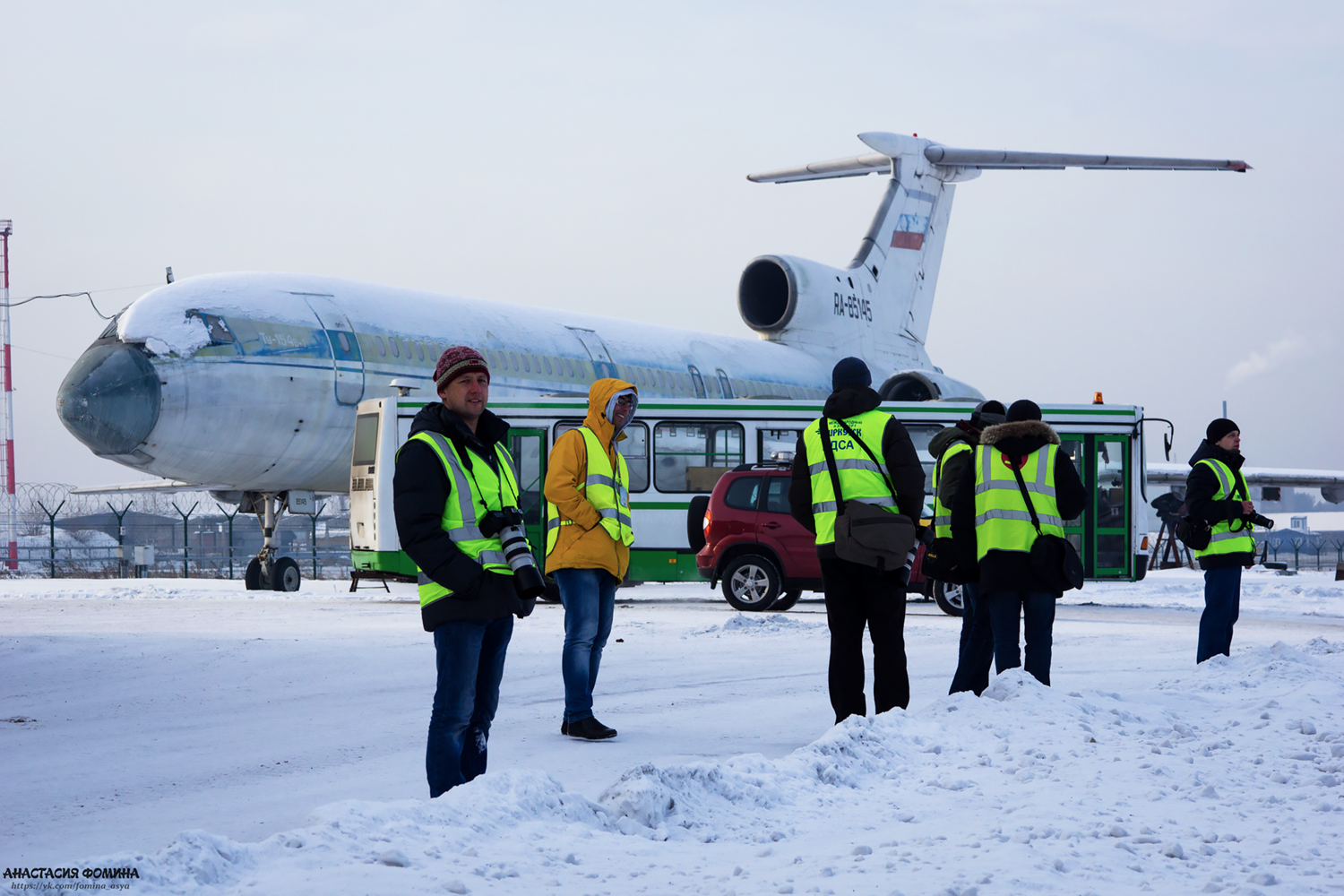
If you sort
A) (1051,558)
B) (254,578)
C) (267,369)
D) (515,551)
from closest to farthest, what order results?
1. (515,551)
2. (1051,558)
3. (267,369)
4. (254,578)

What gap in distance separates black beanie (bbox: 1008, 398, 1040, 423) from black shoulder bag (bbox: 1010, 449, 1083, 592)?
0.34 m

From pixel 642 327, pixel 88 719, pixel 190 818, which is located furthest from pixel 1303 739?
pixel 642 327

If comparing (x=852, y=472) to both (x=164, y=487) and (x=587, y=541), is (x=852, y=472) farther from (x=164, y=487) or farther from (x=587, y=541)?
(x=164, y=487)

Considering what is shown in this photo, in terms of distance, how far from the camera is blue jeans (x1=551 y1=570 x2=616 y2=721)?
715 centimetres

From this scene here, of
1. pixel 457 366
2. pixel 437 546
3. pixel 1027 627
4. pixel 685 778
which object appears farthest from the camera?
→ pixel 1027 627

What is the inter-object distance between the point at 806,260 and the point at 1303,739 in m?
26.1

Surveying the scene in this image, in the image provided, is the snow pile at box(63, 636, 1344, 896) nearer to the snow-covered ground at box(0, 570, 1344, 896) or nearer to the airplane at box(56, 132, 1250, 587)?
the snow-covered ground at box(0, 570, 1344, 896)

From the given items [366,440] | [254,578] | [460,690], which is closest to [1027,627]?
[460,690]

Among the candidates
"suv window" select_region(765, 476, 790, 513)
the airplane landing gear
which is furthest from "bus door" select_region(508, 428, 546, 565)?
the airplane landing gear

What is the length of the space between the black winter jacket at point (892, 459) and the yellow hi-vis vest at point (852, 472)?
0.03 m

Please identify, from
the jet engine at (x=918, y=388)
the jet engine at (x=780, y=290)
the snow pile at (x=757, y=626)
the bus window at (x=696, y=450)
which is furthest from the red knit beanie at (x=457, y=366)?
the jet engine at (x=780, y=290)

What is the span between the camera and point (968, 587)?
7.76m

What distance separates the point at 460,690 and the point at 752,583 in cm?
1162

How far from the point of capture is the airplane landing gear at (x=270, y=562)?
20.4m
